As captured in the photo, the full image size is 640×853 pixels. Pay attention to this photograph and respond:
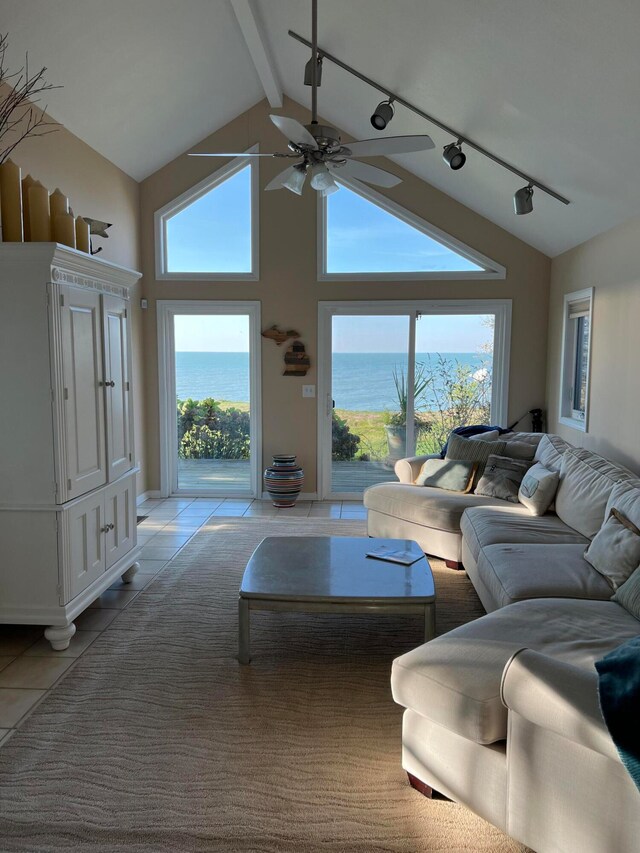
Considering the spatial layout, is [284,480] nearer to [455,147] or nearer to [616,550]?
[455,147]

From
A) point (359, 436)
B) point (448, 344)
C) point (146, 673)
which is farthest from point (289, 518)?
point (146, 673)

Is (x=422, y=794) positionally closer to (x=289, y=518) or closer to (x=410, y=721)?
(x=410, y=721)

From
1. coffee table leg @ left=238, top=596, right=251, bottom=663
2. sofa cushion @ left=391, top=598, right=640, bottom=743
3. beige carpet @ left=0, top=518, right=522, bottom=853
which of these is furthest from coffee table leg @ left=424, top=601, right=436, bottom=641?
coffee table leg @ left=238, top=596, right=251, bottom=663

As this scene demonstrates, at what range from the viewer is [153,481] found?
6660mm

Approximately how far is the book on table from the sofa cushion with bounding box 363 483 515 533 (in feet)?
2.69

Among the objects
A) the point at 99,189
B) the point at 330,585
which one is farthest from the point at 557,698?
the point at 99,189

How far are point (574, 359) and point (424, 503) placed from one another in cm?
210

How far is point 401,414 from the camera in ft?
21.2

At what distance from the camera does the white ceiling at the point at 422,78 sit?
3066 millimetres

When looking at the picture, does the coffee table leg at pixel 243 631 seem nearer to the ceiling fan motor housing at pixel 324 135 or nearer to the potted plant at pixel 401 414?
the ceiling fan motor housing at pixel 324 135

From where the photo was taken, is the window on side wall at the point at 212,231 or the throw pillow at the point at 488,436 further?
the window on side wall at the point at 212,231

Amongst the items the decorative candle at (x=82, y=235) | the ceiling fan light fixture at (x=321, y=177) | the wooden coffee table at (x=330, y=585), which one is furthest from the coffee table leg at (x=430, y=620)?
the decorative candle at (x=82, y=235)

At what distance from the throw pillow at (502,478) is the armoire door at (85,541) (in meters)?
2.62

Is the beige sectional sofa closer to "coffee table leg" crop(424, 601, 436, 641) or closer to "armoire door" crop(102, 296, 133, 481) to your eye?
"coffee table leg" crop(424, 601, 436, 641)
